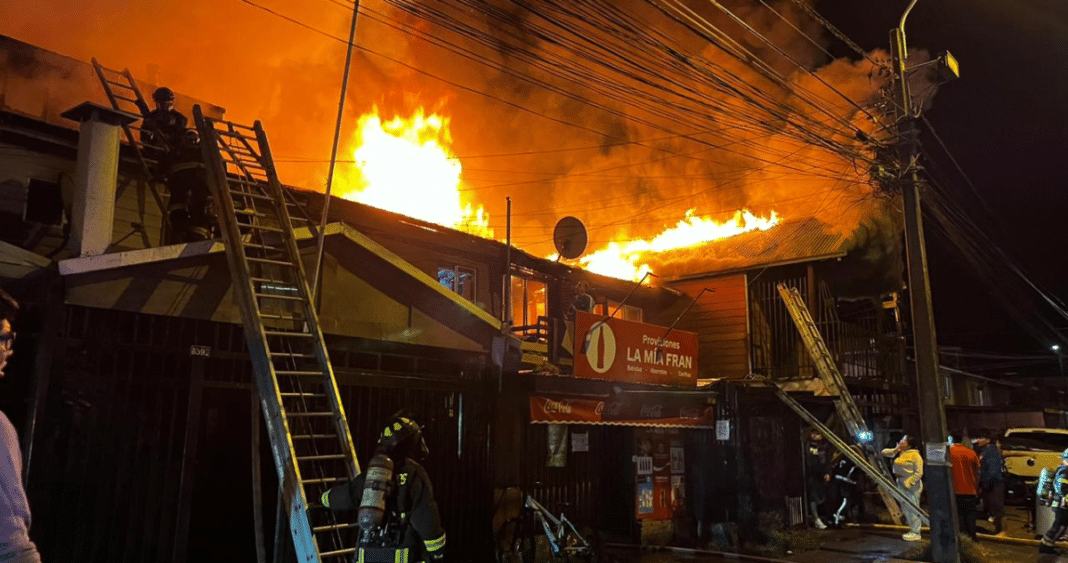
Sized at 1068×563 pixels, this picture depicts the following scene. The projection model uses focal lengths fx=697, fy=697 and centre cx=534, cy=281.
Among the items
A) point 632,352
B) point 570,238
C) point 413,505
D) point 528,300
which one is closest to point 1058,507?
point 632,352

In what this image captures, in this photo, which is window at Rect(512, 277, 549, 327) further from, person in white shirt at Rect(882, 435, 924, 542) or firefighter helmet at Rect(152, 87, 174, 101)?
firefighter helmet at Rect(152, 87, 174, 101)

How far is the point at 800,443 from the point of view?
1656cm

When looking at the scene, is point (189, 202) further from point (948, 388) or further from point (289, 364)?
point (948, 388)

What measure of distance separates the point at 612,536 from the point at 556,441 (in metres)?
2.73

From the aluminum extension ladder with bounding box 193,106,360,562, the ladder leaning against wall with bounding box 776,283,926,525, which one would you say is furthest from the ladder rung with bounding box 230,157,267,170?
the ladder leaning against wall with bounding box 776,283,926,525

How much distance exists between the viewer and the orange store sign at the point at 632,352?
37.6 ft

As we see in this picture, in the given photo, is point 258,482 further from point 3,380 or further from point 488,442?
point 488,442

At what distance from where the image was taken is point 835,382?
1605 cm

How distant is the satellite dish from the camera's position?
16.4 meters

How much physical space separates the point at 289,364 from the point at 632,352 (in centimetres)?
637

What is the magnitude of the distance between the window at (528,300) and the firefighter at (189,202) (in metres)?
8.38

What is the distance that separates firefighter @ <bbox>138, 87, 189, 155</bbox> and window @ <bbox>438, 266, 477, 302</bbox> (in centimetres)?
588

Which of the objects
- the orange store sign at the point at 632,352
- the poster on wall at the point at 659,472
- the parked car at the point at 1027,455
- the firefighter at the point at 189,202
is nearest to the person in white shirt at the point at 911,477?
the poster on wall at the point at 659,472

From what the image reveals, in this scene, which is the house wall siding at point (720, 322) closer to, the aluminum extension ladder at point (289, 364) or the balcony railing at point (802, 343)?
the balcony railing at point (802, 343)
